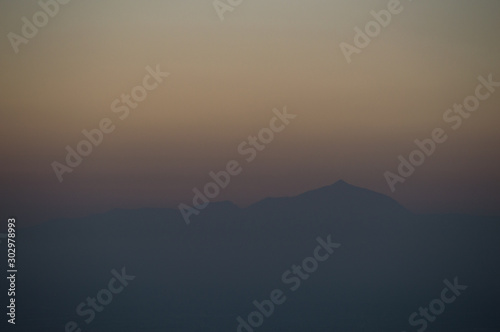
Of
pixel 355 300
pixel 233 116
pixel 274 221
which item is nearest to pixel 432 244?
pixel 355 300

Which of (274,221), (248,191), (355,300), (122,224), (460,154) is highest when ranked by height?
(122,224)

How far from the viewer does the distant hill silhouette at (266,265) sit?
14.8 ft

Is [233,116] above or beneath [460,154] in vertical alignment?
above

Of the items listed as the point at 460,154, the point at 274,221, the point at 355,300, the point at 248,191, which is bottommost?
the point at 355,300

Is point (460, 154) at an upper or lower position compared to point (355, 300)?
upper

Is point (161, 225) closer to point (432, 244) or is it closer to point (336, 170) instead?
point (336, 170)

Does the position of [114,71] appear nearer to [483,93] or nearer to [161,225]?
[161,225]

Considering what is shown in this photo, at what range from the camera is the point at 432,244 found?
15.7ft

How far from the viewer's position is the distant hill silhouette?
14.8 ft

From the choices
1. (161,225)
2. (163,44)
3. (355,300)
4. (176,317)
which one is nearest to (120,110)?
(163,44)

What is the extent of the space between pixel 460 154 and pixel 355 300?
55.6 inches

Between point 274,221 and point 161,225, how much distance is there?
865 millimetres

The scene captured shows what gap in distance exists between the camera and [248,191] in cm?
477

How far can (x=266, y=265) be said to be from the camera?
15.4 ft
